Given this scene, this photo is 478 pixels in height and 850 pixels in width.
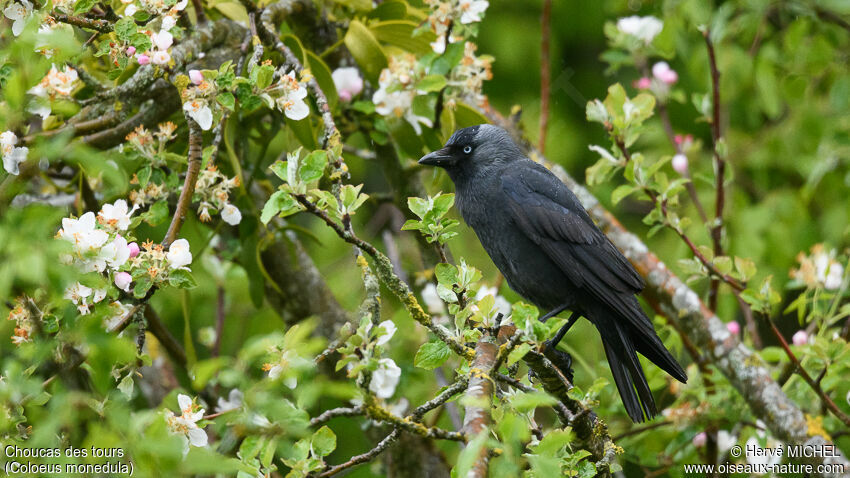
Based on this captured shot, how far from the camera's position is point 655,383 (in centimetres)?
336

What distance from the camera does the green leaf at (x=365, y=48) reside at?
320cm

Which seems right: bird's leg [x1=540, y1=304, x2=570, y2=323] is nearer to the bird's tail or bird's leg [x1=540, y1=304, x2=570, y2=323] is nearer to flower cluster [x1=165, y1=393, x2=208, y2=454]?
the bird's tail

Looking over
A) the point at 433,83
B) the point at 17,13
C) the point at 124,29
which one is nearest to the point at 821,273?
the point at 433,83

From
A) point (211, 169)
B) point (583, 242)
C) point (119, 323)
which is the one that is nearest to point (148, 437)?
point (119, 323)

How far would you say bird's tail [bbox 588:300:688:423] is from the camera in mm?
3066

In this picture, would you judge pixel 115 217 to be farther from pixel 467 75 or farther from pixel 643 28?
pixel 643 28

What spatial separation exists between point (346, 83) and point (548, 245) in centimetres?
104

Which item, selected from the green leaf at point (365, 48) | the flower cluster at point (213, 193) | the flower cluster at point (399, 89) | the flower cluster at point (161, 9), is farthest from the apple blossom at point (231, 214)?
the green leaf at point (365, 48)

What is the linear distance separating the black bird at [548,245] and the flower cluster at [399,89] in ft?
0.75

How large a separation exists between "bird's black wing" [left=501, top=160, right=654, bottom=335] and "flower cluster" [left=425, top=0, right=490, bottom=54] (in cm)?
80

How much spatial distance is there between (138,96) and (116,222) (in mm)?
736

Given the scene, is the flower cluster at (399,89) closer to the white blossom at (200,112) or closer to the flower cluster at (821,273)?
the white blossom at (200,112)

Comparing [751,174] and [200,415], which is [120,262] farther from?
[751,174]

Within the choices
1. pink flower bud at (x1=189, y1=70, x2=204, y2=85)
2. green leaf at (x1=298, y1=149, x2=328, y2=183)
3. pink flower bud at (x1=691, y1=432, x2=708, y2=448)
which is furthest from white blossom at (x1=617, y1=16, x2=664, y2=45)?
green leaf at (x1=298, y1=149, x2=328, y2=183)
